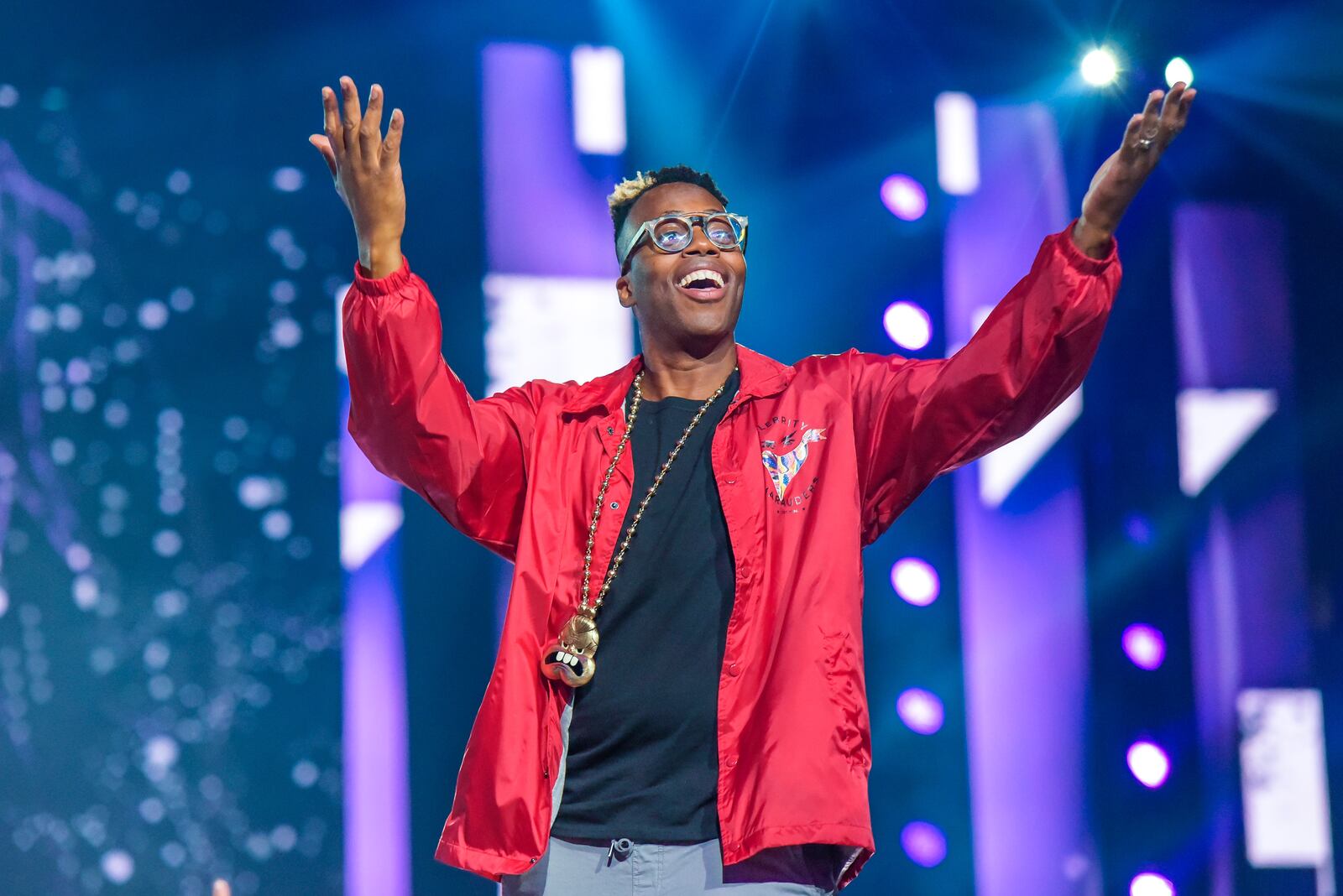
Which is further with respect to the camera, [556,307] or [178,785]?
[556,307]

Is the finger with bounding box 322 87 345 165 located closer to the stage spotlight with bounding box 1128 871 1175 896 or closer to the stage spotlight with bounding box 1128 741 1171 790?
the stage spotlight with bounding box 1128 741 1171 790

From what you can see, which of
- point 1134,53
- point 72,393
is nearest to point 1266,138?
point 1134,53

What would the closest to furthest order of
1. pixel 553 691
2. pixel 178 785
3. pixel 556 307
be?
pixel 553 691 < pixel 178 785 < pixel 556 307

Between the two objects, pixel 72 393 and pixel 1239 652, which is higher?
pixel 72 393

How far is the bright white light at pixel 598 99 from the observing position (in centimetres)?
392

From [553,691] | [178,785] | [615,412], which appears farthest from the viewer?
[178,785]

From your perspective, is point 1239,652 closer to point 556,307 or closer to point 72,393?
point 556,307

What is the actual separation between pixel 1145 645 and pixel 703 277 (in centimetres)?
211

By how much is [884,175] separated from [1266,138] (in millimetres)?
1210

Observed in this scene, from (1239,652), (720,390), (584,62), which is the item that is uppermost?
(584,62)

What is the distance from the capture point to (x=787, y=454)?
235cm

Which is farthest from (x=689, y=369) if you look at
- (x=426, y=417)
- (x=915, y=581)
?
(x=915, y=581)

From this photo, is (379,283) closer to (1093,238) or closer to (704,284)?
(704,284)

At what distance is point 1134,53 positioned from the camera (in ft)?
13.8
